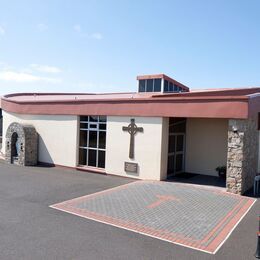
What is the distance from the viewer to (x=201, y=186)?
1273 cm

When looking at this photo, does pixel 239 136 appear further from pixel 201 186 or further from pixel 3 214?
pixel 3 214

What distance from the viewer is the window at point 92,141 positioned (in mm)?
15398

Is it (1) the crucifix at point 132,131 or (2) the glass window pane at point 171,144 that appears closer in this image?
(1) the crucifix at point 132,131

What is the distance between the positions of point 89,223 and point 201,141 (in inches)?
357

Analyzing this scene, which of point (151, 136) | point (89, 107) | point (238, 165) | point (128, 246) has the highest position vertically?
point (89, 107)

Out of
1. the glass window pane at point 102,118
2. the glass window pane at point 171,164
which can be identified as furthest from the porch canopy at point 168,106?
the glass window pane at point 171,164

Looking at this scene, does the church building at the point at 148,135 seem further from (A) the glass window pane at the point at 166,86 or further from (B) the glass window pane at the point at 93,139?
(A) the glass window pane at the point at 166,86

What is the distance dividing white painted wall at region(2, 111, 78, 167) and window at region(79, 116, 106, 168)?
38 cm

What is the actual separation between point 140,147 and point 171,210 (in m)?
4.90

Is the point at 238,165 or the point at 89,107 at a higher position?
the point at 89,107

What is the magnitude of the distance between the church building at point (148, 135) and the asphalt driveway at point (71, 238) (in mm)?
3280

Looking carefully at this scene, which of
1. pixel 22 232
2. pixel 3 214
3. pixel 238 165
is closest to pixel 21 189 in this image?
pixel 3 214

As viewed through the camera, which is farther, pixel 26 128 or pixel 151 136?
pixel 26 128

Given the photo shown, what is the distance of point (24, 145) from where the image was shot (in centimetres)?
1716
